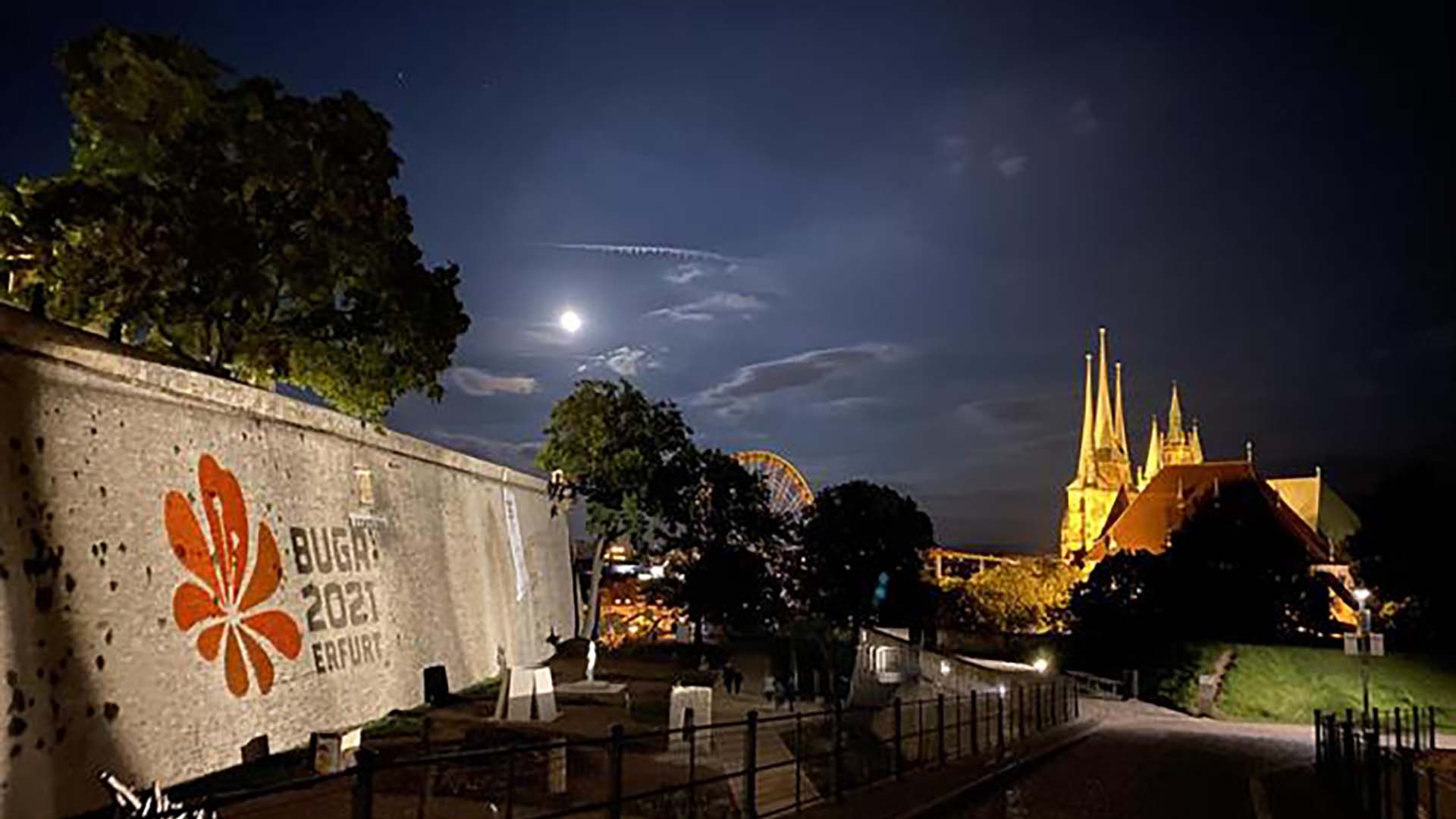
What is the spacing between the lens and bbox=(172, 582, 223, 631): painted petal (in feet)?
47.9

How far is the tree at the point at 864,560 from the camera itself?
199ft

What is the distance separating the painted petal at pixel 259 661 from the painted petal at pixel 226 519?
2.12 ft

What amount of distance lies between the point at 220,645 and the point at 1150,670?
34.5 m

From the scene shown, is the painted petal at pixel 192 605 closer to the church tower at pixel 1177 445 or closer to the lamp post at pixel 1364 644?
the lamp post at pixel 1364 644

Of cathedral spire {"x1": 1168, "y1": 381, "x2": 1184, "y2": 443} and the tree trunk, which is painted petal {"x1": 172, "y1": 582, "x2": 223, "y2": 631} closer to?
the tree trunk

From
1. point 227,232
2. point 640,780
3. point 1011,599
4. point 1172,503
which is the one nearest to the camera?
point 640,780

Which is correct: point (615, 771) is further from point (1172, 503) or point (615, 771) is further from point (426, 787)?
point (1172, 503)

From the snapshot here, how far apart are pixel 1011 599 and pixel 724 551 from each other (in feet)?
114

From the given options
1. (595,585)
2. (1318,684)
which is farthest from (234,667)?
(1318,684)

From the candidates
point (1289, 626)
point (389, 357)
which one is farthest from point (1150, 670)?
point (389, 357)

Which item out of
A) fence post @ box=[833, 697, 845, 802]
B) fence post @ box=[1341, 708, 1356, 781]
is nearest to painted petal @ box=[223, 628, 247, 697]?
fence post @ box=[833, 697, 845, 802]

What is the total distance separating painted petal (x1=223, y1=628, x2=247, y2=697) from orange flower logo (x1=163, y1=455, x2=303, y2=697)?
0.04 feet

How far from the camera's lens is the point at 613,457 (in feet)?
144

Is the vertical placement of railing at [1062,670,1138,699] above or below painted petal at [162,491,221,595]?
below
